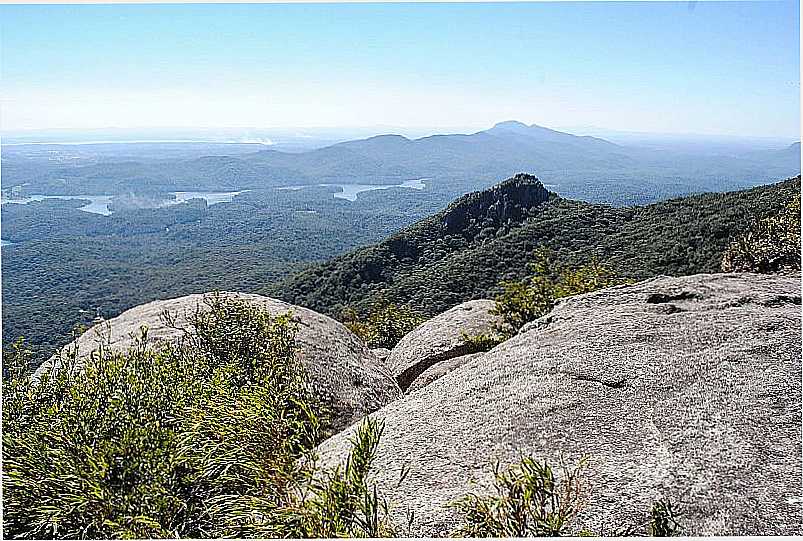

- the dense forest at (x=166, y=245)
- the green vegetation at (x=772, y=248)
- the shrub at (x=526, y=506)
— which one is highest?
the green vegetation at (x=772, y=248)

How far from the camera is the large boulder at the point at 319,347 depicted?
13.0 ft

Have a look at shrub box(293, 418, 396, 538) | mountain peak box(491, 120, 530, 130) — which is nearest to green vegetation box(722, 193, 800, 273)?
shrub box(293, 418, 396, 538)

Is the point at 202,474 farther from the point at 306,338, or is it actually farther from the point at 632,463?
the point at 306,338

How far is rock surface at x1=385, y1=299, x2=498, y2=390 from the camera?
5523mm

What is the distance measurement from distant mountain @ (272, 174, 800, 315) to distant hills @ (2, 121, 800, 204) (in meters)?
17.2

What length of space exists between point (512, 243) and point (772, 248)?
635 inches

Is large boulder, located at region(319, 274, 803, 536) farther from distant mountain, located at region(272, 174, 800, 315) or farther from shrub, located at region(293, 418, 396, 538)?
distant mountain, located at region(272, 174, 800, 315)

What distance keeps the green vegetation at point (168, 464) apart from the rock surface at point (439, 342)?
2628 mm

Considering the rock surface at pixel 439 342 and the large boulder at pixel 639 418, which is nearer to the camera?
the large boulder at pixel 639 418

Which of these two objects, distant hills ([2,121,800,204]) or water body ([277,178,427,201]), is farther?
water body ([277,178,427,201])

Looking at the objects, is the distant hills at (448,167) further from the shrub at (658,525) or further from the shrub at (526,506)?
the shrub at (658,525)

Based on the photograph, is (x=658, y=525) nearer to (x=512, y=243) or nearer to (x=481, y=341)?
(x=481, y=341)

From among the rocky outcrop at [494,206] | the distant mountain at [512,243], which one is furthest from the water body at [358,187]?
the distant mountain at [512,243]

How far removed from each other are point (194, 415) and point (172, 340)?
1.67 metres
